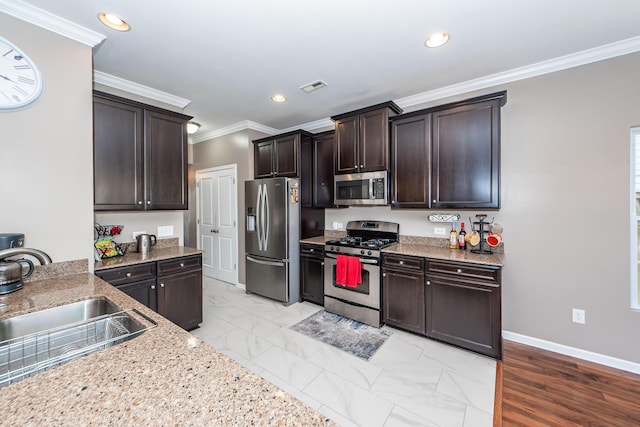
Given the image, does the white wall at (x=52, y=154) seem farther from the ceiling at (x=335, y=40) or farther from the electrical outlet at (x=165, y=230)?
the electrical outlet at (x=165, y=230)

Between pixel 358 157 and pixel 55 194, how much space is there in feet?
9.46

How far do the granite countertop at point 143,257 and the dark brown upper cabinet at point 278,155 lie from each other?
171 cm

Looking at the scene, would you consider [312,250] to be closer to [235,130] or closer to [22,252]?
[235,130]

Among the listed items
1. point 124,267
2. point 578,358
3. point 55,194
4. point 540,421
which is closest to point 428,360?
point 540,421

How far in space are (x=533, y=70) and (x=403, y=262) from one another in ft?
7.63

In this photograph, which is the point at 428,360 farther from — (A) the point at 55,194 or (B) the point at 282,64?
(A) the point at 55,194

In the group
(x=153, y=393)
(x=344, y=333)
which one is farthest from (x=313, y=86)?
(x=153, y=393)

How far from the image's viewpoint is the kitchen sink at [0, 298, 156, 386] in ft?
3.70

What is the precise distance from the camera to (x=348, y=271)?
3201mm

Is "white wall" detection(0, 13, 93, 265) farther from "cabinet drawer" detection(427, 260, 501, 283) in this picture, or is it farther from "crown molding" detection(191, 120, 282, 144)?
"cabinet drawer" detection(427, 260, 501, 283)

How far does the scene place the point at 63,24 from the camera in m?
1.97

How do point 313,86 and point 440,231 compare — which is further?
point 440,231

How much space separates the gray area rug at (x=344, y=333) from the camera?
2662mm

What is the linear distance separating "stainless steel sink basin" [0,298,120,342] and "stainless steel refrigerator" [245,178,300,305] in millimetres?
2373
